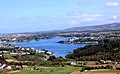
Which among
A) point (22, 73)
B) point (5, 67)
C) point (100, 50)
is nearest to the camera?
point (22, 73)

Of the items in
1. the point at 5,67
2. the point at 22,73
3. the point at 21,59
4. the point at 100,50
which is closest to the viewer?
the point at 22,73

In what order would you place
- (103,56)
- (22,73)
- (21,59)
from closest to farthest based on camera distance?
1. (22,73)
2. (103,56)
3. (21,59)

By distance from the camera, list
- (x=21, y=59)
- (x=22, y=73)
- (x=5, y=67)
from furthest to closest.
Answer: (x=21, y=59)
(x=5, y=67)
(x=22, y=73)

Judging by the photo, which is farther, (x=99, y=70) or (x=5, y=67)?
(x=5, y=67)

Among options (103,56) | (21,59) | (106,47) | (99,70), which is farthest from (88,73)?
(106,47)

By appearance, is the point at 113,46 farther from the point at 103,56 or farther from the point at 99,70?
the point at 99,70

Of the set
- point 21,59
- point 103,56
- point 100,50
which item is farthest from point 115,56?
point 21,59

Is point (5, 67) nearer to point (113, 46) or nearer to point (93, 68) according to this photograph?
point (93, 68)

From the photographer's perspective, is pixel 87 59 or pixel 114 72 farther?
pixel 87 59
